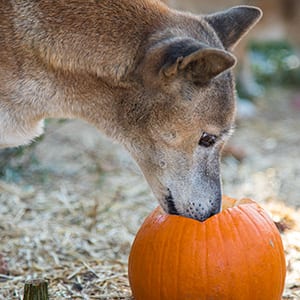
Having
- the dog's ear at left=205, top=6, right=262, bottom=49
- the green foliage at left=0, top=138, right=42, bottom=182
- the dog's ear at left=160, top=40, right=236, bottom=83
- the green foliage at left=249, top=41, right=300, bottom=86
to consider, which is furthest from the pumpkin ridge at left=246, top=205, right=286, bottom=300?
the green foliage at left=249, top=41, right=300, bottom=86

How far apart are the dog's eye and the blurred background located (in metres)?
0.93

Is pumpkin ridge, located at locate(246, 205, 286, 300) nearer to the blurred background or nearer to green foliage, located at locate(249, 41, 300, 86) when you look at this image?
the blurred background

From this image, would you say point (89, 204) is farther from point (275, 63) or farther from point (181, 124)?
point (275, 63)

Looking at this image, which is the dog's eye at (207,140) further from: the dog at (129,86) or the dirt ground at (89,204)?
the dirt ground at (89,204)

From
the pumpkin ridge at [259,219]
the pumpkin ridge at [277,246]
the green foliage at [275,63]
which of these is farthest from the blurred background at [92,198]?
the green foliage at [275,63]

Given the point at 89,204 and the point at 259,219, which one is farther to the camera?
the point at 89,204

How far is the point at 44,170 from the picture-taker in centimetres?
542

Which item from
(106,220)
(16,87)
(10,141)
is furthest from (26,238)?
(16,87)

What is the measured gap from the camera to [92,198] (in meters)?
5.14

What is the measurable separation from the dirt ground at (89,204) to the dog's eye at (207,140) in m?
0.93

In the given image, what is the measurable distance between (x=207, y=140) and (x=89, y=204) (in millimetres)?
1831

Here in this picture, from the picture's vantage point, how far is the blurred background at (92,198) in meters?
3.93

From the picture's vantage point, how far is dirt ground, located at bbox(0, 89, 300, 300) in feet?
12.7

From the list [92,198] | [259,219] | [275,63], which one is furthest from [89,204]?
[275,63]
